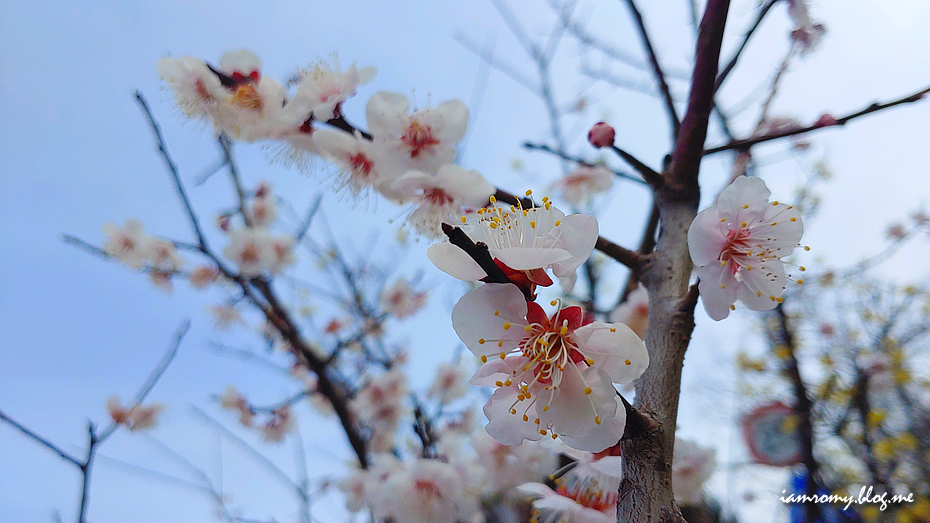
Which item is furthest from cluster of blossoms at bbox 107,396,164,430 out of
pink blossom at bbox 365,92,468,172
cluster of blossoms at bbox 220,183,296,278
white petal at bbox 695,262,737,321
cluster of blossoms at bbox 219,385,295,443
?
white petal at bbox 695,262,737,321

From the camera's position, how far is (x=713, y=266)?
612 mm

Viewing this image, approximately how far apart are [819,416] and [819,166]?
1.34m

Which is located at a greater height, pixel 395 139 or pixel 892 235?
pixel 892 235

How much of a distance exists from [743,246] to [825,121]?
0.32 meters

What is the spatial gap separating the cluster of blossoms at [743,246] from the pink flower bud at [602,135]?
0.75 ft

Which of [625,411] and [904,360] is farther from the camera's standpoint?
[904,360]

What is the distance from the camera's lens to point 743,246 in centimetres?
64

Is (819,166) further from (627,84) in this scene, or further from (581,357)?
(581,357)

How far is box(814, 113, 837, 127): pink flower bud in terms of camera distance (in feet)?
2.46

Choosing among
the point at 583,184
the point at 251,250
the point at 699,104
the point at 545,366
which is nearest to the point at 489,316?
the point at 545,366

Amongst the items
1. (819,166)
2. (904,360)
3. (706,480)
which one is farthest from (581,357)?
(904,360)

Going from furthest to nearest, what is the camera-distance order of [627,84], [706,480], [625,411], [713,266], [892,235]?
1. [892,235]
2. [627,84]
3. [706,480]
4. [713,266]
5. [625,411]

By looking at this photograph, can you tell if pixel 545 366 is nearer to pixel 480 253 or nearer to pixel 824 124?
pixel 480 253

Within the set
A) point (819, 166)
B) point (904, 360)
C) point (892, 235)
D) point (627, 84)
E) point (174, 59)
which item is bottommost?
point (174, 59)
